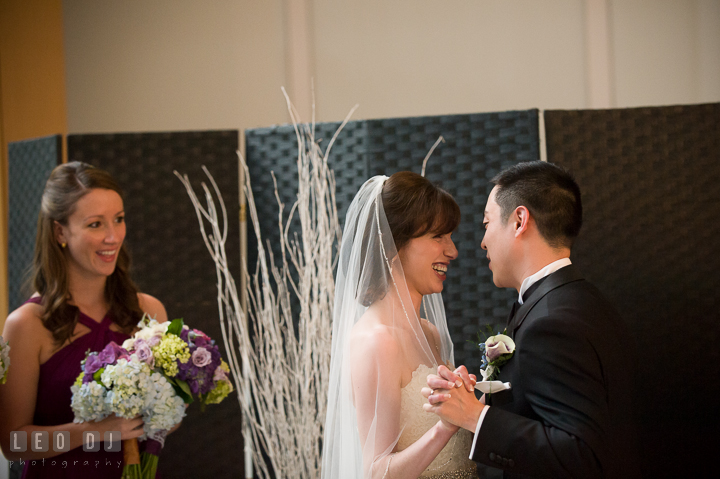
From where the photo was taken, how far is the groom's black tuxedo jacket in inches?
61.3

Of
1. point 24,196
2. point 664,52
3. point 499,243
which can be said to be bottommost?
point 499,243

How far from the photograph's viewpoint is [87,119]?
15.6ft

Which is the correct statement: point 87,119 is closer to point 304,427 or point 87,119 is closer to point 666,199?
point 304,427

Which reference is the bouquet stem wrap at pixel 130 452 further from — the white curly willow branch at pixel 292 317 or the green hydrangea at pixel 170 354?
the white curly willow branch at pixel 292 317

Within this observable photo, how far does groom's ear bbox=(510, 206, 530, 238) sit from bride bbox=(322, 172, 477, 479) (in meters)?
0.24

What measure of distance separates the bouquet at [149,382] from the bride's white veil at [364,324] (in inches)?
17.6

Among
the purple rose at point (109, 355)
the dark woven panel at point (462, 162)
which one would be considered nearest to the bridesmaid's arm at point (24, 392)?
the purple rose at point (109, 355)

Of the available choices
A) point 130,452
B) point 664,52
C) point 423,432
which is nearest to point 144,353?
point 130,452

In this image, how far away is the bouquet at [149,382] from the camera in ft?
6.54

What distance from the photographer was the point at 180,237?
3295 mm

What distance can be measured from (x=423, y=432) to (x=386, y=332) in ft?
1.04

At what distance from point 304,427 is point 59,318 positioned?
126cm

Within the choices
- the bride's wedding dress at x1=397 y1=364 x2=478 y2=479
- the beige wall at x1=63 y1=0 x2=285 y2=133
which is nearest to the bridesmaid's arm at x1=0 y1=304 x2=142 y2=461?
the bride's wedding dress at x1=397 y1=364 x2=478 y2=479

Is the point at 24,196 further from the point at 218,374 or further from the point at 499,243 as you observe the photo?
the point at 499,243
